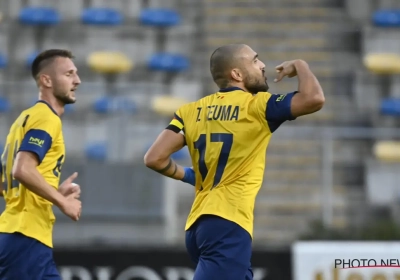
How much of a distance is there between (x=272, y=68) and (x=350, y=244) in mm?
5694

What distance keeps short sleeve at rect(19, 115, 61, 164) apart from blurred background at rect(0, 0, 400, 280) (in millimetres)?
4039

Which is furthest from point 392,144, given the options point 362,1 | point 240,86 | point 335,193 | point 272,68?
point 240,86

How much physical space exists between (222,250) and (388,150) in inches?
294

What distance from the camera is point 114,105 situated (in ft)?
40.5

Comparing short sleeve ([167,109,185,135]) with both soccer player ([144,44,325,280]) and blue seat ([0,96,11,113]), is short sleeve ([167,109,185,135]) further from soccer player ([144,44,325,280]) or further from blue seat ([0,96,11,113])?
blue seat ([0,96,11,113])

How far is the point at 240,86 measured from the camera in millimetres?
5754

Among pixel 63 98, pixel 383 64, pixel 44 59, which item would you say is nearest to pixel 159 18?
pixel 383 64

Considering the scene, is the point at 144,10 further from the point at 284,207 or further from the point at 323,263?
the point at 323,263

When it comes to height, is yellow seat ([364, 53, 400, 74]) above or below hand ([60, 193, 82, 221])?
below

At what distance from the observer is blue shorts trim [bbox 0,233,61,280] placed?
19.8ft

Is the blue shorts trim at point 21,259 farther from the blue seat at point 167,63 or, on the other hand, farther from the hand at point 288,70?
the blue seat at point 167,63

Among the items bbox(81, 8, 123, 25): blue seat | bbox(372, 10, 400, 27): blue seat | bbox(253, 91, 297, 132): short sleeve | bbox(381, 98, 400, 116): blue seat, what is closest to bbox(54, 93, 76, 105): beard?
bbox(253, 91, 297, 132): short sleeve

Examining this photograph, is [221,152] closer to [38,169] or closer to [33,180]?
[33,180]

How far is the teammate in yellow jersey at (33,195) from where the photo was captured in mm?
5938
